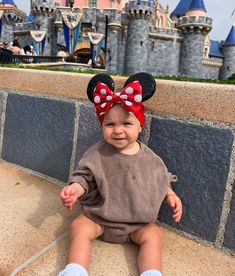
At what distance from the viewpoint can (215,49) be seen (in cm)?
3691

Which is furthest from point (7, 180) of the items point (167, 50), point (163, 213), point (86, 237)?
point (167, 50)

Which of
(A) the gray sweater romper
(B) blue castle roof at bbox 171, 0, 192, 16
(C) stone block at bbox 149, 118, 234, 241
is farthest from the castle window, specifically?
(A) the gray sweater romper

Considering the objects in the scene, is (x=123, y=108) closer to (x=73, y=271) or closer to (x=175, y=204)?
(x=175, y=204)

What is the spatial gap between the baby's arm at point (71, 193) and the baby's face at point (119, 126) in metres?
0.32

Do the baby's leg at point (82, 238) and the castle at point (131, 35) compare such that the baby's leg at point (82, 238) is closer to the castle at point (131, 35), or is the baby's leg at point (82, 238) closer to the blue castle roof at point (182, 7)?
the castle at point (131, 35)

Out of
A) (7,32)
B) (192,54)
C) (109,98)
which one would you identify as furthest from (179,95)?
(7,32)

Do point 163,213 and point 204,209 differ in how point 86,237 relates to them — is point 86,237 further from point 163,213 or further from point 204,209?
point 204,209

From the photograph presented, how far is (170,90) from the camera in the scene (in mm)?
1768

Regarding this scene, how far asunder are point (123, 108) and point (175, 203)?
64 cm

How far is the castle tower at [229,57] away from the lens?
33.0m

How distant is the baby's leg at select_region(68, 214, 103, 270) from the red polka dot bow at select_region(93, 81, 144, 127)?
2.04 ft

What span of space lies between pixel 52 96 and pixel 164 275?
5.41ft

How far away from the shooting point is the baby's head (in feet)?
4.98

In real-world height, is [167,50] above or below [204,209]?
above
